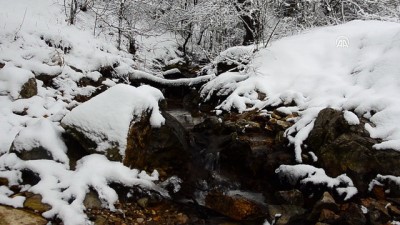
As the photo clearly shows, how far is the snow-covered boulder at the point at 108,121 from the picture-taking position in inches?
181

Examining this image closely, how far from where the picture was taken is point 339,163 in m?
4.69

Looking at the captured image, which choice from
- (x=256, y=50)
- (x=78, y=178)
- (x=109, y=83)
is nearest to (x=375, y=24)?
(x=256, y=50)

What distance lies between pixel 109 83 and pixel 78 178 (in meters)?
4.51

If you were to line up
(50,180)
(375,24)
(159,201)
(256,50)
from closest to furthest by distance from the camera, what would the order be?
1. (50,180)
2. (159,201)
3. (375,24)
4. (256,50)

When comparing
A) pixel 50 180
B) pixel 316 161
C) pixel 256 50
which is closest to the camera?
pixel 50 180

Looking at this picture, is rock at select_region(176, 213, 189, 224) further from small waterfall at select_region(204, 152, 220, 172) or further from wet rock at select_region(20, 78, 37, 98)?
wet rock at select_region(20, 78, 37, 98)

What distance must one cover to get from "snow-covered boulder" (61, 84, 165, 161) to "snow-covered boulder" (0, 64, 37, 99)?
1.63 metres

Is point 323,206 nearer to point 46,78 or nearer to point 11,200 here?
point 11,200

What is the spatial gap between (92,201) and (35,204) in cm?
64

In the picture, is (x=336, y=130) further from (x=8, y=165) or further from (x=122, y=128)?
(x=8, y=165)

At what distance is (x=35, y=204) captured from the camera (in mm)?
3738

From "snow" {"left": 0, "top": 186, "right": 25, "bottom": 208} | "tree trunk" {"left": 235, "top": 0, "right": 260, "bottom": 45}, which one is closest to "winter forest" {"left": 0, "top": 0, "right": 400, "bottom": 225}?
"snow" {"left": 0, "top": 186, "right": 25, "bottom": 208}

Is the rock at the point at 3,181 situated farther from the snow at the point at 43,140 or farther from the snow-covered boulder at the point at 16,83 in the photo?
the snow-covered boulder at the point at 16,83

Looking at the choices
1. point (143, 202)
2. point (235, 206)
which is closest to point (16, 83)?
point (143, 202)
